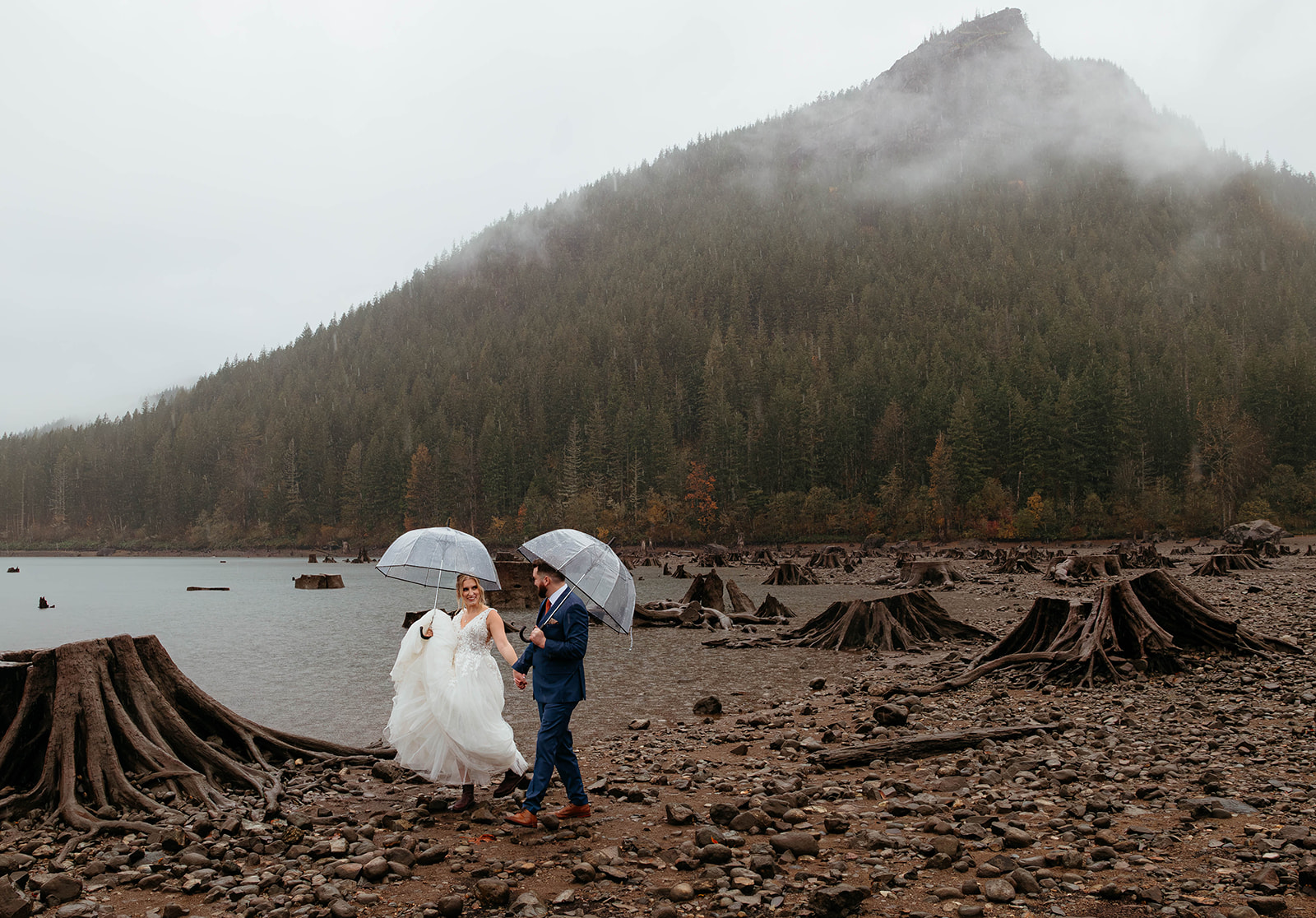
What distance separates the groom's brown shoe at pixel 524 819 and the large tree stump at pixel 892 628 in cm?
1319

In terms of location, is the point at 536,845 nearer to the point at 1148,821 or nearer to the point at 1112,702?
the point at 1148,821

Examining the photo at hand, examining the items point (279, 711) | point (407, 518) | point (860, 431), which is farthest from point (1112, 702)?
point (407, 518)

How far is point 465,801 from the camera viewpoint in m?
7.23

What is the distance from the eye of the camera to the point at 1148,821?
19.7ft

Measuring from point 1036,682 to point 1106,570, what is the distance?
86.6 ft

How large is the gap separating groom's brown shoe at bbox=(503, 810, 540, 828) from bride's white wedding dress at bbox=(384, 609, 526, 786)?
563mm

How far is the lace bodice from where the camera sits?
283 inches

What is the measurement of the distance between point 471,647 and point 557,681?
96 cm

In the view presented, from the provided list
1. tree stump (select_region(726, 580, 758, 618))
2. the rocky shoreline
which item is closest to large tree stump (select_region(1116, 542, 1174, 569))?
tree stump (select_region(726, 580, 758, 618))

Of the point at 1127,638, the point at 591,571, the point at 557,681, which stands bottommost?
the point at 1127,638

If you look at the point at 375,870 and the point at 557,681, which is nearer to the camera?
the point at 375,870

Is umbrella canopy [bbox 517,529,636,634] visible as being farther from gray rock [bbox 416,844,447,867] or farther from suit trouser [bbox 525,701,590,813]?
gray rock [bbox 416,844,447,867]

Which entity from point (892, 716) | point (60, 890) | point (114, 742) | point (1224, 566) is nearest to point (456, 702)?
point (60, 890)

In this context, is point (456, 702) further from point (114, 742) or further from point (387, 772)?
point (114, 742)
